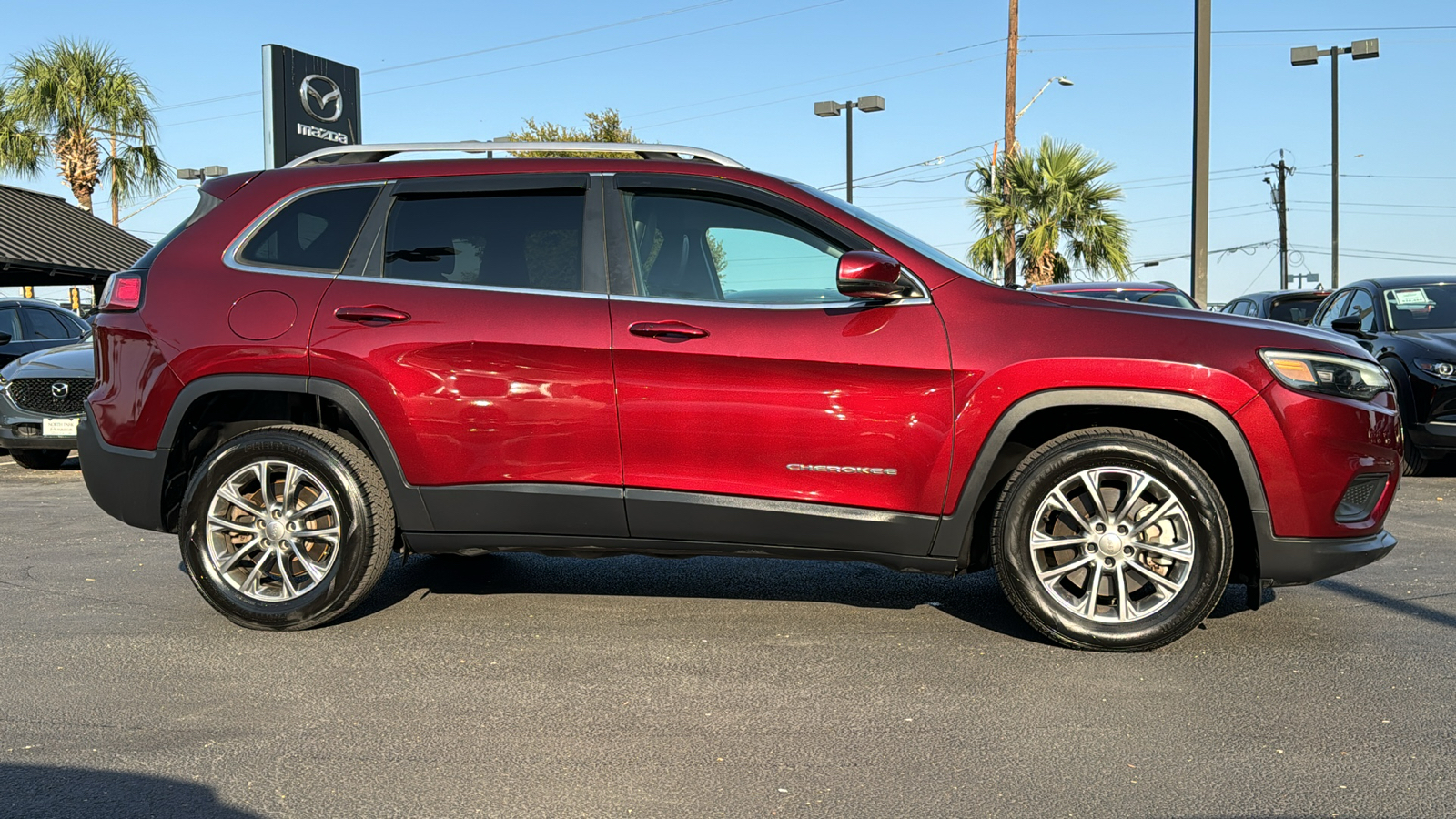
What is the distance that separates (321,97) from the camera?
1440cm

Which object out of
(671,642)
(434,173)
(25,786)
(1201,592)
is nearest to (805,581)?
(671,642)

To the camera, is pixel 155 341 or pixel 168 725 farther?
pixel 155 341

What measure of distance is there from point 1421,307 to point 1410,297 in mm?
152

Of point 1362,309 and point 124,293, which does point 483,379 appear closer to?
point 124,293

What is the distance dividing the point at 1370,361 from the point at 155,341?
457 centimetres

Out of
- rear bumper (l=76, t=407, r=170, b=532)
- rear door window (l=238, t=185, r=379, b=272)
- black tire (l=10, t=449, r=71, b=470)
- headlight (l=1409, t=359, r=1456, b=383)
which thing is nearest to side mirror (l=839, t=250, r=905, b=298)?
rear door window (l=238, t=185, r=379, b=272)

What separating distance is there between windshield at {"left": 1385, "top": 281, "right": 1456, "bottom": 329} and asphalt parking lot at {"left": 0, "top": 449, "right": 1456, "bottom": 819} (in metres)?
5.09

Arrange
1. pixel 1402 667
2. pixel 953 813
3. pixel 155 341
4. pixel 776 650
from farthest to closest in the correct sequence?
1. pixel 155 341
2. pixel 776 650
3. pixel 1402 667
4. pixel 953 813

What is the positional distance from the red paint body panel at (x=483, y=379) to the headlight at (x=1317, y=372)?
2342 millimetres

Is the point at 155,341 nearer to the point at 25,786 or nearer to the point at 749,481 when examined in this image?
the point at 25,786

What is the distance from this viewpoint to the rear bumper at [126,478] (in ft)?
15.9

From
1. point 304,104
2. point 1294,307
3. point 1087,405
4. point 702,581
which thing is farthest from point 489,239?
point 1294,307

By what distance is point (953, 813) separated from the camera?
2977mm

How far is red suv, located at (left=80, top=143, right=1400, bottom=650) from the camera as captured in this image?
4.32 m
